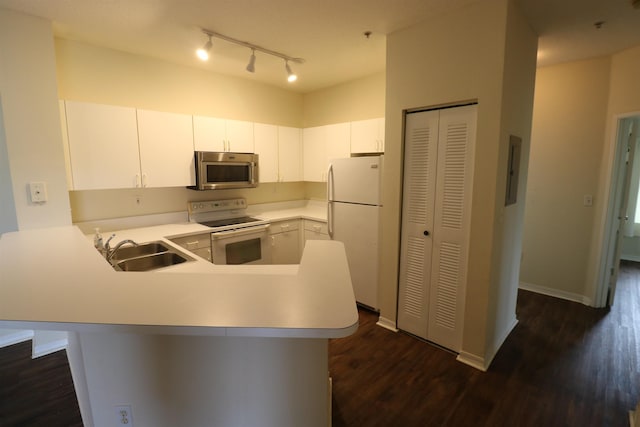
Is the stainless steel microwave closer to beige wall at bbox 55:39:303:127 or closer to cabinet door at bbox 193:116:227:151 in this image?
cabinet door at bbox 193:116:227:151

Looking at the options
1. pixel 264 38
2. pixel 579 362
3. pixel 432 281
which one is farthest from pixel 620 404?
pixel 264 38

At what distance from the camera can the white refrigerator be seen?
296cm

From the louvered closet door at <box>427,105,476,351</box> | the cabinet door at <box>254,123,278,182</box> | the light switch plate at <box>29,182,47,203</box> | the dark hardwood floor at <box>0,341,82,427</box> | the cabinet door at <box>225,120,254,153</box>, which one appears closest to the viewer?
the dark hardwood floor at <box>0,341,82,427</box>

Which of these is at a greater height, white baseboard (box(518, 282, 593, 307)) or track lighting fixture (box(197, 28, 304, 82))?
track lighting fixture (box(197, 28, 304, 82))

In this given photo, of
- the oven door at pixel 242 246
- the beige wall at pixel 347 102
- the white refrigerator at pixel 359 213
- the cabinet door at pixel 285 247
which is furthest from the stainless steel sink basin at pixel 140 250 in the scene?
the beige wall at pixel 347 102

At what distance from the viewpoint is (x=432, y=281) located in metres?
2.54

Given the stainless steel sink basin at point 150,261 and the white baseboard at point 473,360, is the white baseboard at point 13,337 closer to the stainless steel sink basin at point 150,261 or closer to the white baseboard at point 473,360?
the stainless steel sink basin at point 150,261

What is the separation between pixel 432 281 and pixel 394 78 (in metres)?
1.75

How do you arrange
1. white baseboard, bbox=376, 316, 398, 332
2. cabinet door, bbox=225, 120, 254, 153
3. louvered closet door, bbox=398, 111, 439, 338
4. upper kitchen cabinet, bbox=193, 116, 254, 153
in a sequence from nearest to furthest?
louvered closet door, bbox=398, 111, 439, 338 → white baseboard, bbox=376, 316, 398, 332 → upper kitchen cabinet, bbox=193, 116, 254, 153 → cabinet door, bbox=225, 120, 254, 153

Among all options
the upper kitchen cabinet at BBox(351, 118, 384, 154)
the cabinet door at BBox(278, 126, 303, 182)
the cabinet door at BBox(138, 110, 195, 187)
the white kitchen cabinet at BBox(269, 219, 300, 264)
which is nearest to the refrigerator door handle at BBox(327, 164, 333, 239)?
the upper kitchen cabinet at BBox(351, 118, 384, 154)

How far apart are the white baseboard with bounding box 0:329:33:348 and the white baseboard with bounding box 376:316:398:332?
10.4ft

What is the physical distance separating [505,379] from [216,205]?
3278 millimetres

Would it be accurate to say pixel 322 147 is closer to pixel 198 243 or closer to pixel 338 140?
pixel 338 140

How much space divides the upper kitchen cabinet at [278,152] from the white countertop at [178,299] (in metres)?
2.48
